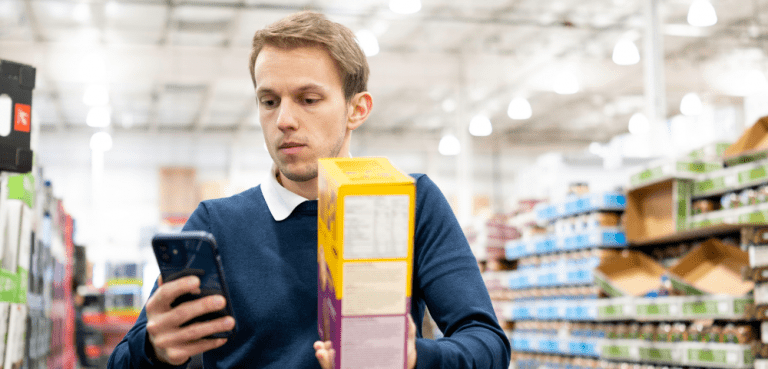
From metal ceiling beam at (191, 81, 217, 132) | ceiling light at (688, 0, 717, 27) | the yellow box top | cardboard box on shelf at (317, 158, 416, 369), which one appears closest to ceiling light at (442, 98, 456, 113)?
metal ceiling beam at (191, 81, 217, 132)

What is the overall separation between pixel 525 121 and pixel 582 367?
15669 millimetres

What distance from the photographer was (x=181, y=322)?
996mm

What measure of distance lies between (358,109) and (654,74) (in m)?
8.00

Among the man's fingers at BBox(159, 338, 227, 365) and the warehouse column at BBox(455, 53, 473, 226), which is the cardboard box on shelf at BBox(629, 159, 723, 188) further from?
the warehouse column at BBox(455, 53, 473, 226)

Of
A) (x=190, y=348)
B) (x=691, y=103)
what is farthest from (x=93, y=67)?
(x=190, y=348)

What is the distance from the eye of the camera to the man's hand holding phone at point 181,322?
3.21 feet

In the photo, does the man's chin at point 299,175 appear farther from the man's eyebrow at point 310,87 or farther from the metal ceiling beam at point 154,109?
the metal ceiling beam at point 154,109

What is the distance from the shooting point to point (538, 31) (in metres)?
13.8

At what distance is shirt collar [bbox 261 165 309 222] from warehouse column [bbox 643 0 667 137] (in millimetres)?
6829

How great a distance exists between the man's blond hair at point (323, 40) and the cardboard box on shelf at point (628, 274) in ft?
13.1

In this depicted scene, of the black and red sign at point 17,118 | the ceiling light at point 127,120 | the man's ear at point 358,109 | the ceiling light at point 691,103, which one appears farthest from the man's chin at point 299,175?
the ceiling light at point 127,120

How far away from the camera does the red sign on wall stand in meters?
1.95

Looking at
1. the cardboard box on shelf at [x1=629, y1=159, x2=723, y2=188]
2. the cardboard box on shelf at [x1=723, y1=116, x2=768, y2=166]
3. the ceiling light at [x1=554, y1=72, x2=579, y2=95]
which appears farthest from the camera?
the ceiling light at [x1=554, y1=72, x2=579, y2=95]

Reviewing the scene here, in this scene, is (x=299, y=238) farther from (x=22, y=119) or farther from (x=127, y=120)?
(x=127, y=120)
